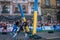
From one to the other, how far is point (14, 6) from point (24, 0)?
2852 millimetres

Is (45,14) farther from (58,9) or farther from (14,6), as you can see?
(14,6)

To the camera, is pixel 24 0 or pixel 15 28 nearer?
pixel 15 28

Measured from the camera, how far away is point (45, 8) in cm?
4478

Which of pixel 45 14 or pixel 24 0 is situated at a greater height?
pixel 24 0

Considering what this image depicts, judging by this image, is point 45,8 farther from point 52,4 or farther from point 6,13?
point 6,13

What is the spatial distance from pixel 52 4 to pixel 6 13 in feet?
38.5

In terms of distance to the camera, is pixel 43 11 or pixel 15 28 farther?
pixel 43 11

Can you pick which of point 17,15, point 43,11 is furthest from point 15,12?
point 43,11

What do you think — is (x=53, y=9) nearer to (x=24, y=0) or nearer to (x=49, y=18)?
(x=49, y=18)

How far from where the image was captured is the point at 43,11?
147ft

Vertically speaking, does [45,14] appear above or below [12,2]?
below

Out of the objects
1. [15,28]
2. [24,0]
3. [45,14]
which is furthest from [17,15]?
[15,28]

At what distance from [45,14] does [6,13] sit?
31.0 feet

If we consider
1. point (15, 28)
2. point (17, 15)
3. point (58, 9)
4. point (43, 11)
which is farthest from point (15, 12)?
point (15, 28)
